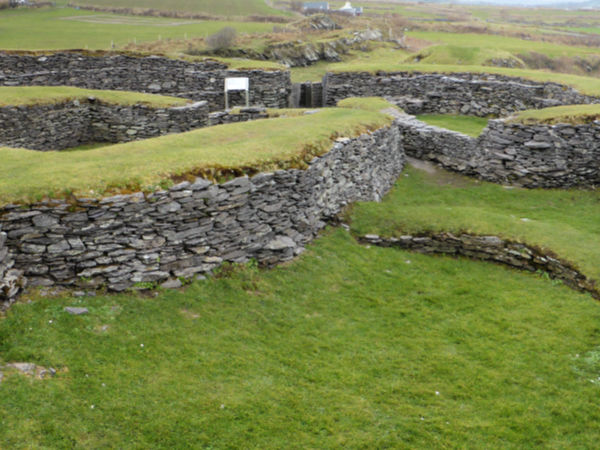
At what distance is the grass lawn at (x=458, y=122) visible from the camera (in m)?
28.0

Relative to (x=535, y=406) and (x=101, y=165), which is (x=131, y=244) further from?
(x=535, y=406)

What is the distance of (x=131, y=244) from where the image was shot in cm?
1017

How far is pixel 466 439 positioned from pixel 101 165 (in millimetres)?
9918

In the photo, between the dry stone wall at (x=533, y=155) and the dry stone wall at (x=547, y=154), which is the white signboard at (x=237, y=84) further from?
the dry stone wall at (x=547, y=154)

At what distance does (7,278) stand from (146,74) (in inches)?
980

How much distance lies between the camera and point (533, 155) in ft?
69.3

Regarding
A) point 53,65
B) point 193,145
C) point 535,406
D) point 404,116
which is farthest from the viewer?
point 53,65

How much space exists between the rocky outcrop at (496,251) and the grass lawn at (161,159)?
162 inches

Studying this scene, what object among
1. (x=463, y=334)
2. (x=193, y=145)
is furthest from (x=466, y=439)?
(x=193, y=145)

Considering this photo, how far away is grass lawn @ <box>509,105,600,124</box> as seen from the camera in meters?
20.6

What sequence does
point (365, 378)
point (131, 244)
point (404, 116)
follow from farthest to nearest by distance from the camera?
1. point (404, 116)
2. point (131, 244)
3. point (365, 378)

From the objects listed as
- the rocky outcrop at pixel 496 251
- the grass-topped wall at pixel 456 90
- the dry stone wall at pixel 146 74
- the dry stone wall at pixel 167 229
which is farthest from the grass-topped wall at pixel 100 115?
the grass-topped wall at pixel 456 90

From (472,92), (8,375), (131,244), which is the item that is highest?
(472,92)

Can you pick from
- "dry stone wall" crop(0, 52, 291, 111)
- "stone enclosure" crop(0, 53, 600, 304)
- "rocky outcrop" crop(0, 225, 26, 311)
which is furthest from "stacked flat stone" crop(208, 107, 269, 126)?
"rocky outcrop" crop(0, 225, 26, 311)
